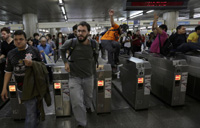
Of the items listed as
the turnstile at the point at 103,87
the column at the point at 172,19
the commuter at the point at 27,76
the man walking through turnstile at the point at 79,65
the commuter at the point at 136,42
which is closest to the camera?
the commuter at the point at 27,76

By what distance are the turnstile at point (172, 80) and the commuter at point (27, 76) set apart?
2.77 m

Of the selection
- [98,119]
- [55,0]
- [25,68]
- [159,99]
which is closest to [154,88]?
[159,99]

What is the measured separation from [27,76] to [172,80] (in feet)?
9.91

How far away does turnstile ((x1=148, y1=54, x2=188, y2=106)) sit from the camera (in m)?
3.24

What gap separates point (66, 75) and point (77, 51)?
27.8 inches

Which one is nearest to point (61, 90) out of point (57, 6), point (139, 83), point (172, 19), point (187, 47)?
point (139, 83)

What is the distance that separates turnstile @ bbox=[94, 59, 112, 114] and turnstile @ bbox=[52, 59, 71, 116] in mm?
603

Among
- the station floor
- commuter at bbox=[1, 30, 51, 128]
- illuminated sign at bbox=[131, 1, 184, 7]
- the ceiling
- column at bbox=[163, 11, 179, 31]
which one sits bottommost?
the station floor

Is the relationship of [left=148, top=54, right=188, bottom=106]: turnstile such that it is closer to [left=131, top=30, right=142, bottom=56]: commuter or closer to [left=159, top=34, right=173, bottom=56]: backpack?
[left=159, top=34, right=173, bottom=56]: backpack

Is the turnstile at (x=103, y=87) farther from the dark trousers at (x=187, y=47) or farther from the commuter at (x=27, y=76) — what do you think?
the dark trousers at (x=187, y=47)

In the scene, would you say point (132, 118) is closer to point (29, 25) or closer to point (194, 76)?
point (194, 76)

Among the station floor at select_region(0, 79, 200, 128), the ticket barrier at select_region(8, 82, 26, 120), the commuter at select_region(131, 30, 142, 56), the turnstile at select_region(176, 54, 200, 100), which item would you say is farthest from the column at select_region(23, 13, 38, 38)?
the turnstile at select_region(176, 54, 200, 100)

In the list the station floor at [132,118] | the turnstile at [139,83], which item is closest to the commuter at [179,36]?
the station floor at [132,118]

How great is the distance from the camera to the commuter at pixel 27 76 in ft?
6.59
